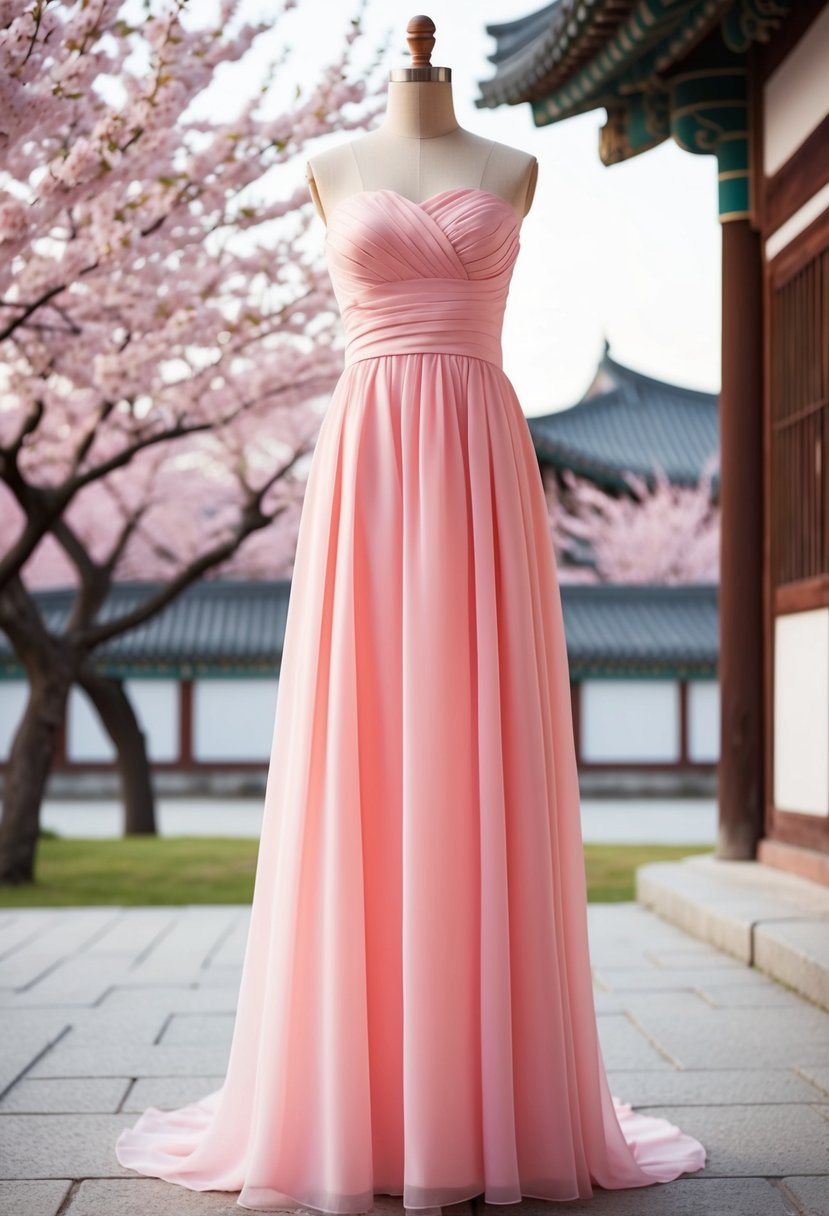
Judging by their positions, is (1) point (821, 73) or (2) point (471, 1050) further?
(1) point (821, 73)

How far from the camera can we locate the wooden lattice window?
194 inches

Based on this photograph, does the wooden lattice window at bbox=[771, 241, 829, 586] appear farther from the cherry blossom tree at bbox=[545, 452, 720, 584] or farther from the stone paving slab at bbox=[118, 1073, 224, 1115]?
the cherry blossom tree at bbox=[545, 452, 720, 584]

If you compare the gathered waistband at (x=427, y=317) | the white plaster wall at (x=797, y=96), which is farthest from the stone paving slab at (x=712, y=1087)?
the white plaster wall at (x=797, y=96)

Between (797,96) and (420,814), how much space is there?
4.13m

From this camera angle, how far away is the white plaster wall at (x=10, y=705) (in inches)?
695

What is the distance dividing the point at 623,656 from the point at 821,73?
A: 1344 centimetres

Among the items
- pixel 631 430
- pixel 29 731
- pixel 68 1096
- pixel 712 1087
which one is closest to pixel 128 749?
pixel 29 731

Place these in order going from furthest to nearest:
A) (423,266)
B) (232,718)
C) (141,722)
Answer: (232,718) → (141,722) → (423,266)

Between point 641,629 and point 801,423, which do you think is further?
point 641,629

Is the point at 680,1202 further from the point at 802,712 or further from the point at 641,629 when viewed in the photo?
the point at 641,629

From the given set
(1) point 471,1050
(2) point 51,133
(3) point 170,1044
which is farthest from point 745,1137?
(2) point 51,133

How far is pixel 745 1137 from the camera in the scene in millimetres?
2527

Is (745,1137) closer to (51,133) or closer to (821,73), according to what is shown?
(51,133)

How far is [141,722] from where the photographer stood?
58.1 feet
